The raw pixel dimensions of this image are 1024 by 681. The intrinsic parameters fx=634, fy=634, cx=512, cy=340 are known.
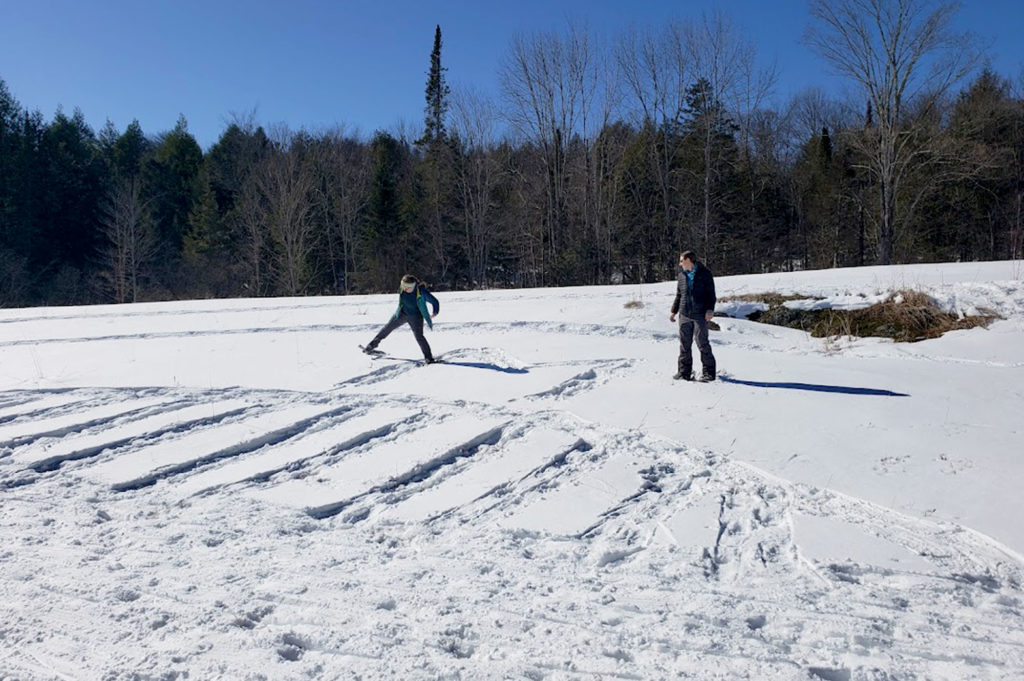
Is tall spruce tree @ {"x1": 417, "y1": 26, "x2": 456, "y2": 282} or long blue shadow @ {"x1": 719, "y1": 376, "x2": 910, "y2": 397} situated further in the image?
tall spruce tree @ {"x1": 417, "y1": 26, "x2": 456, "y2": 282}

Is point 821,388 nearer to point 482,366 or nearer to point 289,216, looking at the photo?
point 482,366

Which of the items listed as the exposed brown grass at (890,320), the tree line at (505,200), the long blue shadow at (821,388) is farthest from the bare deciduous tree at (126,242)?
the long blue shadow at (821,388)

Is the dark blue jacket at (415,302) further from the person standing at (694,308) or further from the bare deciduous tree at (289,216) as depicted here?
the bare deciduous tree at (289,216)

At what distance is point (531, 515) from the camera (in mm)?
5027

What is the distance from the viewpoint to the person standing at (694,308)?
8180 millimetres

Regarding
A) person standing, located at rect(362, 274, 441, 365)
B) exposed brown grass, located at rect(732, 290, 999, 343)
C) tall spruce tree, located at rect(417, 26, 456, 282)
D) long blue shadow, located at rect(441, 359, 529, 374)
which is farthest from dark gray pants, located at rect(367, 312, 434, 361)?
tall spruce tree, located at rect(417, 26, 456, 282)

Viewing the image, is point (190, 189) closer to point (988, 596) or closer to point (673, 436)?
point (673, 436)

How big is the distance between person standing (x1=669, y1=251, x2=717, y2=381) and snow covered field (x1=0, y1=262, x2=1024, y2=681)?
0.38 m

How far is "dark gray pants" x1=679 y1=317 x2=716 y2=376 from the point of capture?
8250 millimetres

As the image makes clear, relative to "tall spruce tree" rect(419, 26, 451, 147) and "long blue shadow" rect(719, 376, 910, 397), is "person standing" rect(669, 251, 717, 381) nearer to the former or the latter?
"long blue shadow" rect(719, 376, 910, 397)

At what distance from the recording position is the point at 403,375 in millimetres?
9609

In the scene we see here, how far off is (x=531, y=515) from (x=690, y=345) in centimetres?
427

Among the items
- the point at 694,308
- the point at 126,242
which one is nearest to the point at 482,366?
the point at 694,308

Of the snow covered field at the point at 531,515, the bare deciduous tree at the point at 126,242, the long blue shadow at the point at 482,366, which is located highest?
the bare deciduous tree at the point at 126,242
